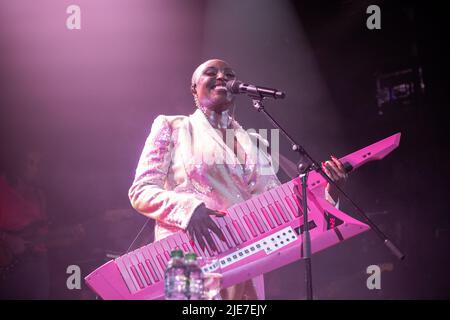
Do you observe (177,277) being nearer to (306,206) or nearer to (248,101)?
(306,206)

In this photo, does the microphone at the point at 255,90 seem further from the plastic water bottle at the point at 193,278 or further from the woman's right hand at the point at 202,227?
the plastic water bottle at the point at 193,278

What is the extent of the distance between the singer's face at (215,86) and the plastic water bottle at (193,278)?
1.26 meters

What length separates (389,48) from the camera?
18.0 ft

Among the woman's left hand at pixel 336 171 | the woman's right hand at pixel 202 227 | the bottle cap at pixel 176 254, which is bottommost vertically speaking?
the bottle cap at pixel 176 254

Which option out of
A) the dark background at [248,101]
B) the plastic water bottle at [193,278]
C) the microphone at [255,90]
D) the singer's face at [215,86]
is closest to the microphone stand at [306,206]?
the microphone at [255,90]

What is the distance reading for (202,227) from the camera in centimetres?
291

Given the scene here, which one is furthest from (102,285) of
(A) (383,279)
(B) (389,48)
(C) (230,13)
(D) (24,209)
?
(B) (389,48)

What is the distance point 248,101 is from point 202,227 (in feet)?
7.75

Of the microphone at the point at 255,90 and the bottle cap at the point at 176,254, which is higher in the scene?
the microphone at the point at 255,90

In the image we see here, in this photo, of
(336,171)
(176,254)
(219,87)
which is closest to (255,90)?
(219,87)

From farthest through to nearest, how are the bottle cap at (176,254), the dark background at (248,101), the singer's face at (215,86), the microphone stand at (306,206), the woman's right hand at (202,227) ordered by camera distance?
the dark background at (248,101)
the singer's face at (215,86)
the woman's right hand at (202,227)
the microphone stand at (306,206)
the bottle cap at (176,254)

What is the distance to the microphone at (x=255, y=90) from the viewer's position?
2924 millimetres

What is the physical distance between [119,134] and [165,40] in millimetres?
957

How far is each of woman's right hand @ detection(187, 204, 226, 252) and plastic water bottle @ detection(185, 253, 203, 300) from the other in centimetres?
45
